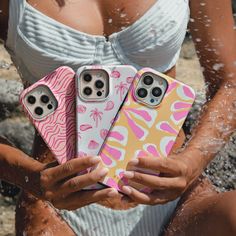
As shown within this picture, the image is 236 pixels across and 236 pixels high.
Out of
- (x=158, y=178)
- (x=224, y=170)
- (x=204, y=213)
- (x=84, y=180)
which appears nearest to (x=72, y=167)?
(x=84, y=180)

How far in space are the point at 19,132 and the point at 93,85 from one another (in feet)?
3.80

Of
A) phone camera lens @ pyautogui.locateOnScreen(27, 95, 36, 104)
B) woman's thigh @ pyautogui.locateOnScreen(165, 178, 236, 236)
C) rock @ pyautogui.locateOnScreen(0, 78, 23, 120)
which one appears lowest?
rock @ pyautogui.locateOnScreen(0, 78, 23, 120)

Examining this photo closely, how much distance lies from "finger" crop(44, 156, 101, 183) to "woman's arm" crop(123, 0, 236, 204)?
0.20ft

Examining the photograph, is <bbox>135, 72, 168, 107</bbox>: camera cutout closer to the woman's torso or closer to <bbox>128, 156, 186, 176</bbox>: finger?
<bbox>128, 156, 186, 176</bbox>: finger

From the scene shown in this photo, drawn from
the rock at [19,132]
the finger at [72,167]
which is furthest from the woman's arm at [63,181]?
the rock at [19,132]

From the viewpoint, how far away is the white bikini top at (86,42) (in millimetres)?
1451

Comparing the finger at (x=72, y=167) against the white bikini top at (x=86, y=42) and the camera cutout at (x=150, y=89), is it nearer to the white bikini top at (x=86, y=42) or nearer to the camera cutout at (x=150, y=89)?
the camera cutout at (x=150, y=89)

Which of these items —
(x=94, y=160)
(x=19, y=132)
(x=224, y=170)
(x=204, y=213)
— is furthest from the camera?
(x=19, y=132)

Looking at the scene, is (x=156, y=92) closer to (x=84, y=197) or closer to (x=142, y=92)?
(x=142, y=92)

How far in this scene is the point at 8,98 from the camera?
2.42 m

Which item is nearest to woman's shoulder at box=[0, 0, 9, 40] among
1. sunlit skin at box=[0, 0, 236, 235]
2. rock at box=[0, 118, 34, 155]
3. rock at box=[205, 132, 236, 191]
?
sunlit skin at box=[0, 0, 236, 235]

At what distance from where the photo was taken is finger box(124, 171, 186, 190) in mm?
1180

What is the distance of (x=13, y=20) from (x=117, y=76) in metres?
0.32

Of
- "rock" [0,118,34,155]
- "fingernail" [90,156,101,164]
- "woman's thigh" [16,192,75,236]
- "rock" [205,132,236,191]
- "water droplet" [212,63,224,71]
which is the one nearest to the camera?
"fingernail" [90,156,101,164]
